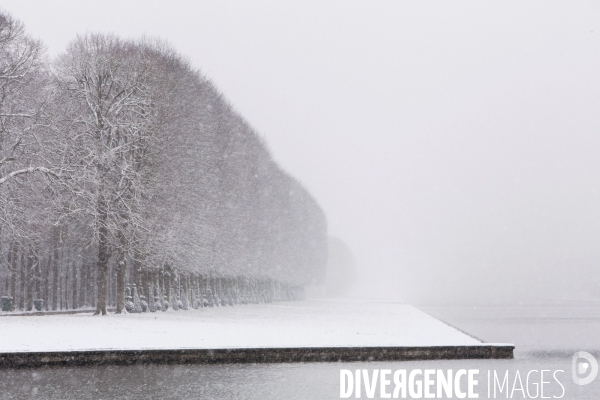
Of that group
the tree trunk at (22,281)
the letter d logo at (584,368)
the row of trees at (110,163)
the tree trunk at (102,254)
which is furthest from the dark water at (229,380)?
the tree trunk at (22,281)

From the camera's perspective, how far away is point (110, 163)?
33.1 meters

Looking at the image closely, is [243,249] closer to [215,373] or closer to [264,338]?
[264,338]

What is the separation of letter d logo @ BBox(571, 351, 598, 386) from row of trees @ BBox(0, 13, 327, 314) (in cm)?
1910

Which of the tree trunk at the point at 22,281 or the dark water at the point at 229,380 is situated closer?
the dark water at the point at 229,380

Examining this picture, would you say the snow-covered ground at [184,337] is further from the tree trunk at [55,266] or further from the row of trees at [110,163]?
the tree trunk at [55,266]

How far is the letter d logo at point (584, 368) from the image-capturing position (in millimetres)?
14001

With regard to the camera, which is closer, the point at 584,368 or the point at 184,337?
the point at 584,368

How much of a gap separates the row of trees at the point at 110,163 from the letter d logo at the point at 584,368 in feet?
62.7

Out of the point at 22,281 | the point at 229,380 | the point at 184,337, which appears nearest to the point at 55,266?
the point at 22,281

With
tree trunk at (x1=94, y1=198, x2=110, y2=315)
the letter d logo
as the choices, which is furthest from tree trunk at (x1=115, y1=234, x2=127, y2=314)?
the letter d logo

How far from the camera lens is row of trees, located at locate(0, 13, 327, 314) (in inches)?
1270

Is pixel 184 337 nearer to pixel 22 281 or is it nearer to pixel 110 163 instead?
pixel 110 163

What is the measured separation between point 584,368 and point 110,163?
871 inches

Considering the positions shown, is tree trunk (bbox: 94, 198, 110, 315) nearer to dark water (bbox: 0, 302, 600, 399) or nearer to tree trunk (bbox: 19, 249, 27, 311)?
A: tree trunk (bbox: 19, 249, 27, 311)
